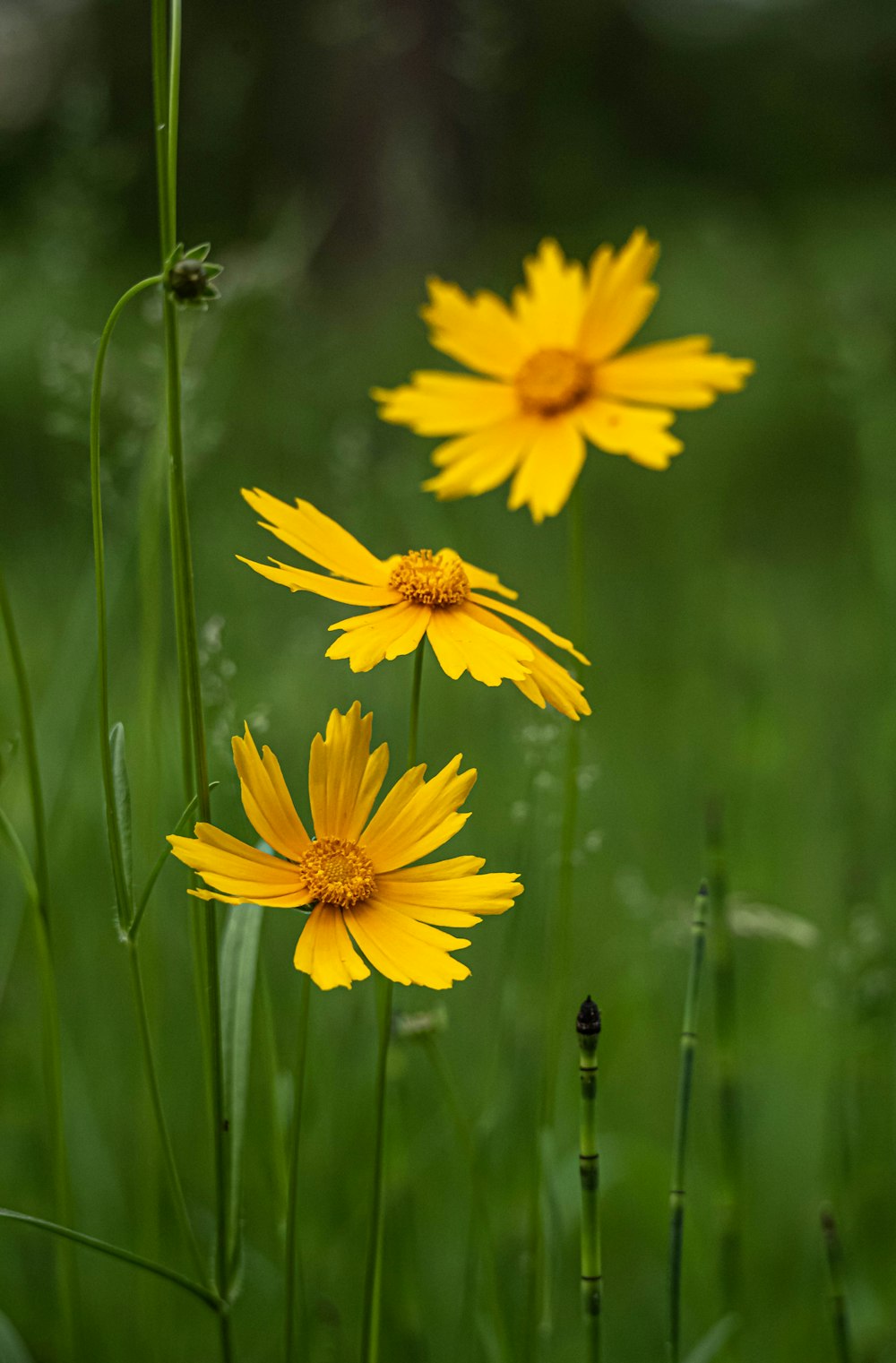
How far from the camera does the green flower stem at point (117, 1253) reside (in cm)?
44

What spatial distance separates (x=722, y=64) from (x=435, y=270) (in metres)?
3.26

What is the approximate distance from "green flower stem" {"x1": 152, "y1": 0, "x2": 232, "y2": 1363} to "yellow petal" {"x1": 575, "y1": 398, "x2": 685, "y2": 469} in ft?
1.26

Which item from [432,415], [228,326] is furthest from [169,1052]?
[228,326]

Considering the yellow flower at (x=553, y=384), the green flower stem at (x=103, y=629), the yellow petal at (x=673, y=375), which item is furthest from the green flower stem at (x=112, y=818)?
the yellow petal at (x=673, y=375)

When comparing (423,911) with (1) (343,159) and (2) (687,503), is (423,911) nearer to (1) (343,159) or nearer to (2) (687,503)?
(2) (687,503)

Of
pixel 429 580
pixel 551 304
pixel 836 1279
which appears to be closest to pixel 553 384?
pixel 551 304

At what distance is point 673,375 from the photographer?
88 centimetres

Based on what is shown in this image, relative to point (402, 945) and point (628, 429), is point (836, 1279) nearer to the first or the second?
point (402, 945)

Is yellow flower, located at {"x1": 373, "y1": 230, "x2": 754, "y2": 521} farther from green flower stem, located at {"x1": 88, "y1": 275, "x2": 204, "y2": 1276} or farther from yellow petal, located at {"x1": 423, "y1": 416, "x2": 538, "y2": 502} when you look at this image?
green flower stem, located at {"x1": 88, "y1": 275, "x2": 204, "y2": 1276}

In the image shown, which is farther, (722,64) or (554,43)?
(722,64)

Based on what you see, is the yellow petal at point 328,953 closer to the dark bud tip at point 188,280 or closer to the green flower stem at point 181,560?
the green flower stem at point 181,560

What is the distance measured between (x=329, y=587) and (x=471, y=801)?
988 millimetres

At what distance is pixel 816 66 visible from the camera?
5.27 meters

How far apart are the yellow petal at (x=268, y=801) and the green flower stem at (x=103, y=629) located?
5 centimetres
